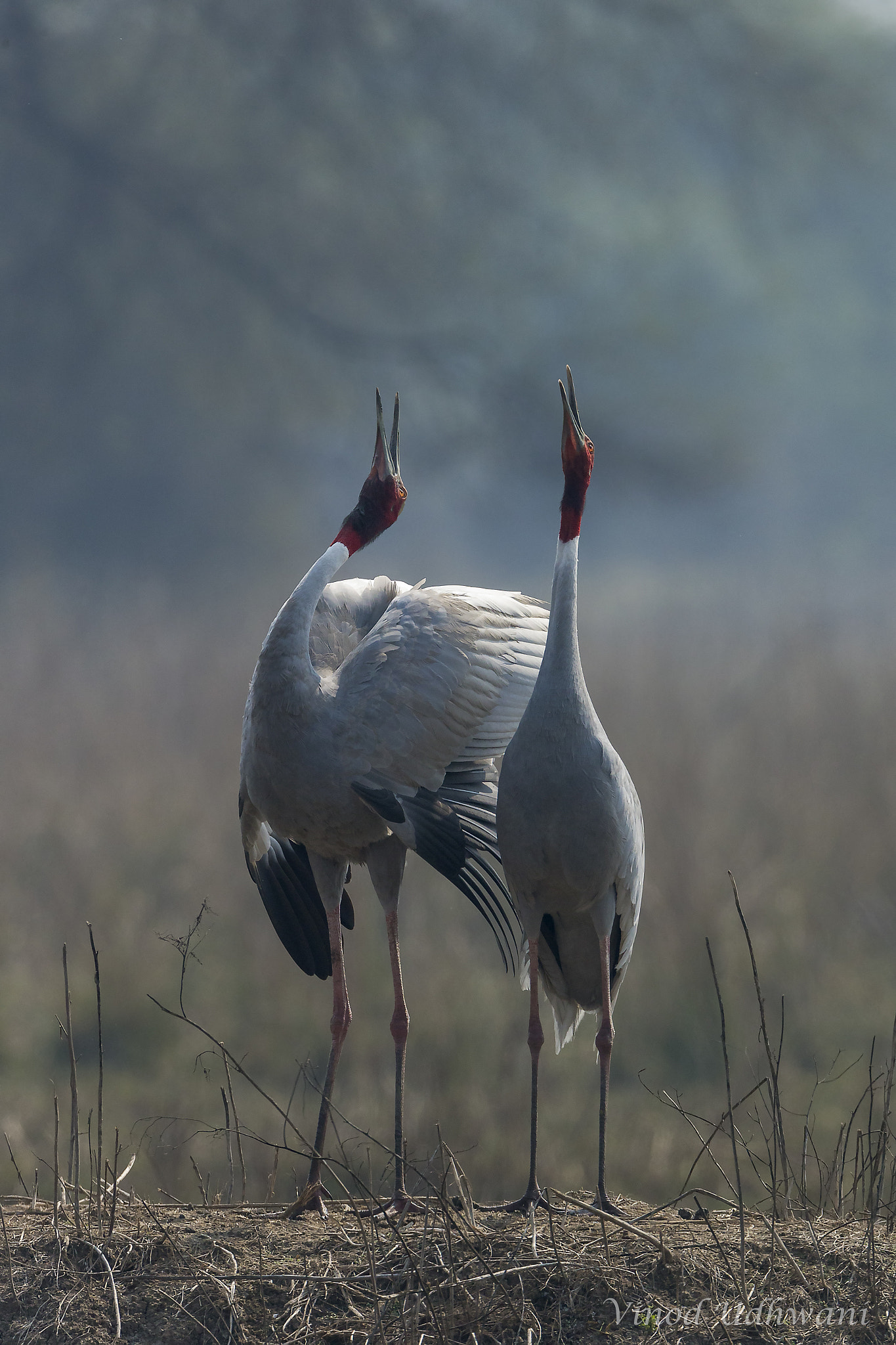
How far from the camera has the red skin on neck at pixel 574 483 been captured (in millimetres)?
3580

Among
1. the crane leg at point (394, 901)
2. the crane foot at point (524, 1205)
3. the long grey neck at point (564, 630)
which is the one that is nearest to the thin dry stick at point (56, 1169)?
the crane leg at point (394, 901)

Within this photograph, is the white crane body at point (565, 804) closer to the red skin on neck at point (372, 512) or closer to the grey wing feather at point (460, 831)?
the grey wing feather at point (460, 831)

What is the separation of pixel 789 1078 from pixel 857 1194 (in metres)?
14.3

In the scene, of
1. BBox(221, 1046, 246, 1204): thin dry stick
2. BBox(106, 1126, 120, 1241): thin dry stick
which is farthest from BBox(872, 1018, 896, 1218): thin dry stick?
BBox(106, 1126, 120, 1241): thin dry stick

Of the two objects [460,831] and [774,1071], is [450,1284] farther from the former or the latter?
[460,831]

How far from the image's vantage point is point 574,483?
142 inches

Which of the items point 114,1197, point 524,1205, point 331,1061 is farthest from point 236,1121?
point 524,1205

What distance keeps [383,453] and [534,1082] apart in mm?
2203

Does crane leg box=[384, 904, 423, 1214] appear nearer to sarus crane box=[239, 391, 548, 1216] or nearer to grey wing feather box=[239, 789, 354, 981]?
sarus crane box=[239, 391, 548, 1216]

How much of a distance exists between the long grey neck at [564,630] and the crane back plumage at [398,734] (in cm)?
63

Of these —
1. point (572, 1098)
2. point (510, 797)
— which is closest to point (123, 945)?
point (572, 1098)

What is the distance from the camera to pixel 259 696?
3.91m

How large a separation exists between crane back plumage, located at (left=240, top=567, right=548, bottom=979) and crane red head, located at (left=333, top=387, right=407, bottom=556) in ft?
0.52

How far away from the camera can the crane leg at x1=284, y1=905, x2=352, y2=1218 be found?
375 cm
